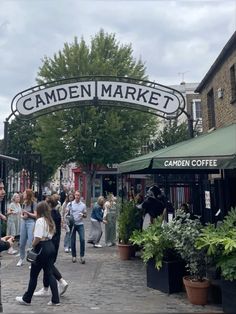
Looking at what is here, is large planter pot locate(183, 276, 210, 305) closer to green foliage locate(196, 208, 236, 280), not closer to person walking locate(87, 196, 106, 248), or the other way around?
green foliage locate(196, 208, 236, 280)

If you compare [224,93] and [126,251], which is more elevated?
[224,93]

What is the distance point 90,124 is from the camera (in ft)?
91.6

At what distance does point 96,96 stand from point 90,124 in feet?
55.8

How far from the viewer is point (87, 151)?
93.6 feet

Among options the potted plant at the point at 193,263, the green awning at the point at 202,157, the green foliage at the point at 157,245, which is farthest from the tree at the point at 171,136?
the potted plant at the point at 193,263

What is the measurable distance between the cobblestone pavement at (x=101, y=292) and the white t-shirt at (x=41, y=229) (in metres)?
1.12

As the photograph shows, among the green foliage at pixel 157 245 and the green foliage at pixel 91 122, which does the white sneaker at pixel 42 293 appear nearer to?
the green foliage at pixel 157 245

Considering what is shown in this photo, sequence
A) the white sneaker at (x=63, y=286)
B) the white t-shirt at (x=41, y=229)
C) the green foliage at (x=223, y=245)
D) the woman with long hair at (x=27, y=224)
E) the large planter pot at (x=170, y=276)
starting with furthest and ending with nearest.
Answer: the woman with long hair at (x=27, y=224), the large planter pot at (x=170, y=276), the white sneaker at (x=63, y=286), the white t-shirt at (x=41, y=229), the green foliage at (x=223, y=245)

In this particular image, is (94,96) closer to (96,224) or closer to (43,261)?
(96,224)

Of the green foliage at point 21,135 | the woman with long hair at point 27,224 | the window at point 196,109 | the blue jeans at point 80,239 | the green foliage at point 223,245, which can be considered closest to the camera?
the green foliage at point 223,245

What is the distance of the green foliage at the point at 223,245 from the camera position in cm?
525

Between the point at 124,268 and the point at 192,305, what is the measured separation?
310cm

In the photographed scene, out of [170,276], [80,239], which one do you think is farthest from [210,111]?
[170,276]

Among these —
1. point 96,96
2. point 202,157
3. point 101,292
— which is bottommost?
point 101,292
